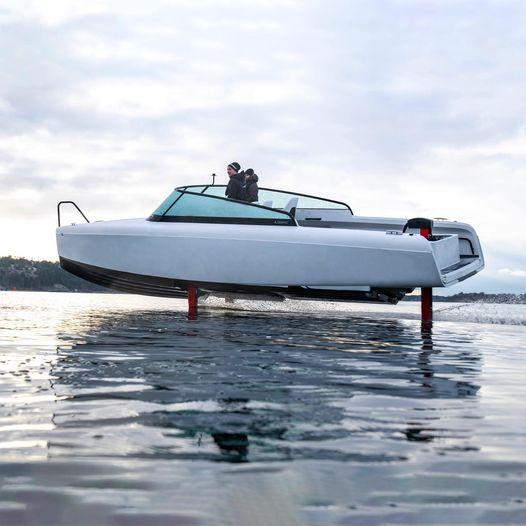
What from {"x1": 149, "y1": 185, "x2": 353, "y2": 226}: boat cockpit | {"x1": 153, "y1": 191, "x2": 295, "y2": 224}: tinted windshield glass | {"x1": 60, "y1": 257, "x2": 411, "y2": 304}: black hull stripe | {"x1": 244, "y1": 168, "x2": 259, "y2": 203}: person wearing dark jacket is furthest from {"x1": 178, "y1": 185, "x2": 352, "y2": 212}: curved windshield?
{"x1": 60, "y1": 257, "x2": 411, "y2": 304}: black hull stripe

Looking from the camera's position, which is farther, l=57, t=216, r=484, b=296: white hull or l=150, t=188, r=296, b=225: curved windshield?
l=150, t=188, r=296, b=225: curved windshield

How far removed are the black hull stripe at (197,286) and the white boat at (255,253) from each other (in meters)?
0.02

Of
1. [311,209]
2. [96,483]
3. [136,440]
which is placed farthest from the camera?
[311,209]

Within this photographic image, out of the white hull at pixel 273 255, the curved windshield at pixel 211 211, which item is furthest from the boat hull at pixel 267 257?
the curved windshield at pixel 211 211

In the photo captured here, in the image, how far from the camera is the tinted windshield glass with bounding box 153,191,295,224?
32.4ft

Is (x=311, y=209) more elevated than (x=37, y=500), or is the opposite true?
(x=311, y=209)

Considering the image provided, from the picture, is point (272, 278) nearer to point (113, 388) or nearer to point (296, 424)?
point (113, 388)

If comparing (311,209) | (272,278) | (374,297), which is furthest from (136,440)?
(311,209)

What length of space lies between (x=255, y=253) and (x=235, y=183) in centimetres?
165

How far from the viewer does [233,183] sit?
1091 centimetres

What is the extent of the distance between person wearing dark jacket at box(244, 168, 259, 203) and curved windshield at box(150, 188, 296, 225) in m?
0.95

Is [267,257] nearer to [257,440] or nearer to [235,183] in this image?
[235,183]

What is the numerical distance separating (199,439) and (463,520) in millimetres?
1134

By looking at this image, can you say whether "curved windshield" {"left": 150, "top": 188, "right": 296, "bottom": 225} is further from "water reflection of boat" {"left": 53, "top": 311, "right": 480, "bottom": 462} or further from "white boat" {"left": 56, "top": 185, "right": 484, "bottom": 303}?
"water reflection of boat" {"left": 53, "top": 311, "right": 480, "bottom": 462}
